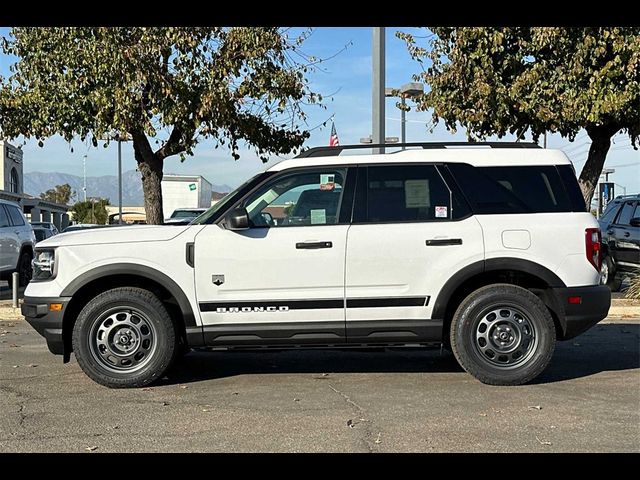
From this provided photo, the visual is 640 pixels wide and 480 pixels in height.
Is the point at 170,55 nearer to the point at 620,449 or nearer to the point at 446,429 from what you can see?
the point at 446,429

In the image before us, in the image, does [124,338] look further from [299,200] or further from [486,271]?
[486,271]

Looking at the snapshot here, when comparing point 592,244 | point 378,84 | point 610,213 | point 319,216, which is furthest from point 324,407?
point 610,213

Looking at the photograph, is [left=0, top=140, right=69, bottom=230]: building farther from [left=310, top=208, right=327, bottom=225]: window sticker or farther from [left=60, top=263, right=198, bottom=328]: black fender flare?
[left=310, top=208, right=327, bottom=225]: window sticker

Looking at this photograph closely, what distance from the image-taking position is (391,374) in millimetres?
6754

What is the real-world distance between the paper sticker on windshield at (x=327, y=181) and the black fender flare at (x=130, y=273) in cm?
154

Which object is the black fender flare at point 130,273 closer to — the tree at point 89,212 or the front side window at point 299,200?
the front side window at point 299,200

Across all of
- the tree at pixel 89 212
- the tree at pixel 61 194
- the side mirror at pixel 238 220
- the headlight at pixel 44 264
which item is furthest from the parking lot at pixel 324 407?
the tree at pixel 61 194

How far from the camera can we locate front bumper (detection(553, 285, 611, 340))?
244 inches

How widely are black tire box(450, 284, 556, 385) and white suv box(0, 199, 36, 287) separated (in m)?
9.96

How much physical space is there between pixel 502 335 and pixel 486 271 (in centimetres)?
58

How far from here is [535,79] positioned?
37.1 feet

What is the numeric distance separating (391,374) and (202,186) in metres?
37.7

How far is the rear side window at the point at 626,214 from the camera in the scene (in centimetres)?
1345
